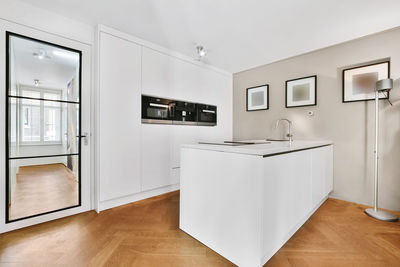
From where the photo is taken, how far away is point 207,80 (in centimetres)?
363

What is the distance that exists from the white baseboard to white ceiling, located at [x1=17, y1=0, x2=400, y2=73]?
230cm

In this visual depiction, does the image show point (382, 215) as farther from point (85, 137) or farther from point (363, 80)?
point (85, 137)

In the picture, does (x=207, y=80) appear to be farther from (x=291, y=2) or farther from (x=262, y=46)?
(x=291, y=2)

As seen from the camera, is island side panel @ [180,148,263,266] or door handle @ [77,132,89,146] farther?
door handle @ [77,132,89,146]

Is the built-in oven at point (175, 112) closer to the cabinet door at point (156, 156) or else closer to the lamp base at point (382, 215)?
the cabinet door at point (156, 156)

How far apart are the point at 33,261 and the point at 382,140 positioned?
3954 millimetres

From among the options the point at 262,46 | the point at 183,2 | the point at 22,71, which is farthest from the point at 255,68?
the point at 22,71

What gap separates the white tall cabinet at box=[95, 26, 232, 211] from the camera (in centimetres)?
229

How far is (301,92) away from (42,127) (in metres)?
3.71

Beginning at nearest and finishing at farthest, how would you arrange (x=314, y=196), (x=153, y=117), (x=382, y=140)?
(x=314, y=196)
(x=382, y=140)
(x=153, y=117)

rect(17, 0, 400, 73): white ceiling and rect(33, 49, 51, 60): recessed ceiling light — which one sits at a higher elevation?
rect(17, 0, 400, 73): white ceiling

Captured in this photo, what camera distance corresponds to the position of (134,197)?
261 centimetres

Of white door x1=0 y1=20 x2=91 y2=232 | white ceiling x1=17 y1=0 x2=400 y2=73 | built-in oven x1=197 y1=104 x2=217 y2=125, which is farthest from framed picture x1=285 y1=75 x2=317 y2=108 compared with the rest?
white door x1=0 y1=20 x2=91 y2=232

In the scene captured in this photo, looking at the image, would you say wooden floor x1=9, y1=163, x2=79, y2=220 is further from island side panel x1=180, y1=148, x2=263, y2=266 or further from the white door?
island side panel x1=180, y1=148, x2=263, y2=266
